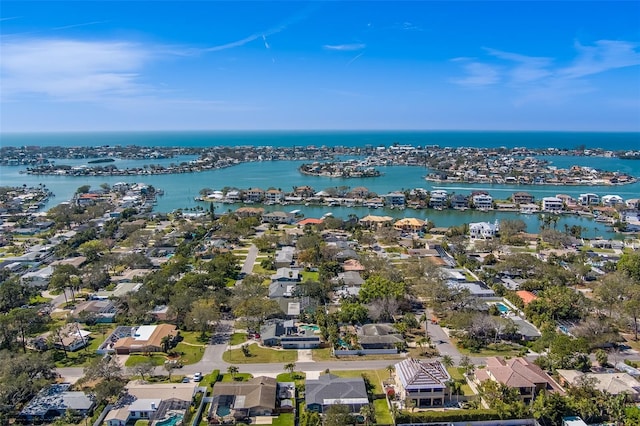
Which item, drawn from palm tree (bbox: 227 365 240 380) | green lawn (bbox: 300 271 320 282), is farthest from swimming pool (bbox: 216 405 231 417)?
green lawn (bbox: 300 271 320 282)

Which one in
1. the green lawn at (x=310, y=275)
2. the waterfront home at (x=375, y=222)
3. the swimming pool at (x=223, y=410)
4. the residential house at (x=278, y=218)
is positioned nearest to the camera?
the swimming pool at (x=223, y=410)

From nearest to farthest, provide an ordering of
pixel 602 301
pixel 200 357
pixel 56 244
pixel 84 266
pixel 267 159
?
pixel 200 357
pixel 602 301
pixel 84 266
pixel 56 244
pixel 267 159

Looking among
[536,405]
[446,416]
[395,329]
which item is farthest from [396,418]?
[395,329]

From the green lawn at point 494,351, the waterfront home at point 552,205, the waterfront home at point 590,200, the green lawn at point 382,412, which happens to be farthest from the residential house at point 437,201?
the green lawn at point 382,412

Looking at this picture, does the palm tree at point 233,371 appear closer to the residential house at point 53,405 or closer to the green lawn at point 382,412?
the residential house at point 53,405

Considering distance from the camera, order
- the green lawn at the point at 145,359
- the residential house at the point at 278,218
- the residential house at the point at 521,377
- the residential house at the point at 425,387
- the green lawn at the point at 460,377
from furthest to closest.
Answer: the residential house at the point at 278,218
the green lawn at the point at 145,359
the green lawn at the point at 460,377
the residential house at the point at 521,377
the residential house at the point at 425,387

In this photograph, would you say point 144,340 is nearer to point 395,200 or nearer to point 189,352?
point 189,352

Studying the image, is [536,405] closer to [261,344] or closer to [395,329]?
[395,329]

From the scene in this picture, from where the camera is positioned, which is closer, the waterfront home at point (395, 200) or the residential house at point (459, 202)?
the residential house at point (459, 202)
